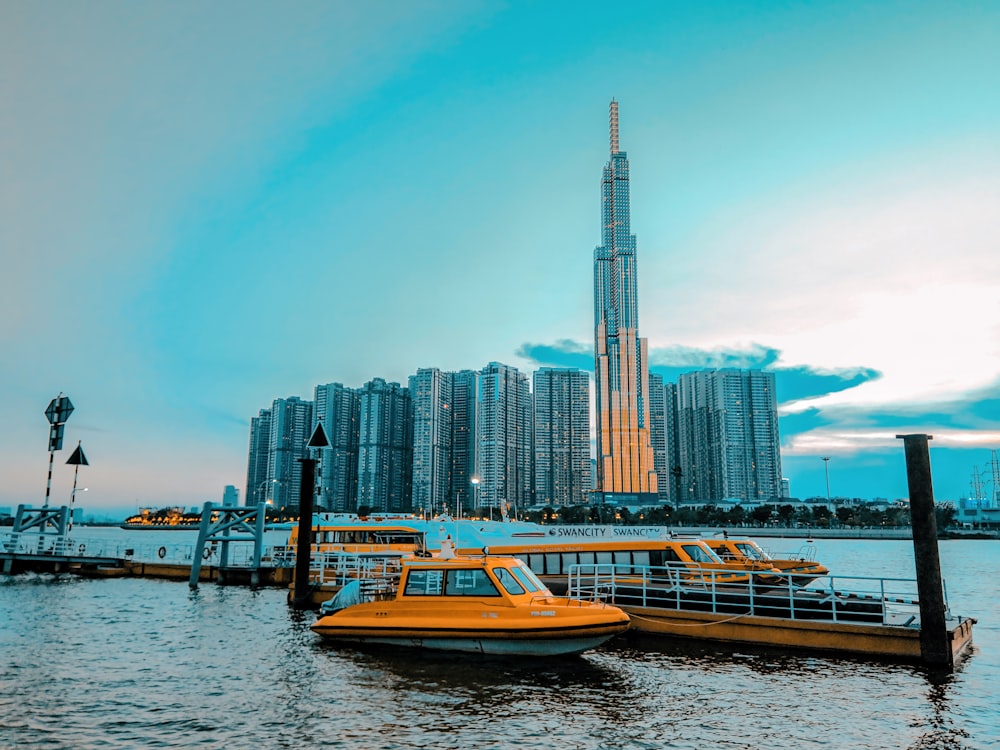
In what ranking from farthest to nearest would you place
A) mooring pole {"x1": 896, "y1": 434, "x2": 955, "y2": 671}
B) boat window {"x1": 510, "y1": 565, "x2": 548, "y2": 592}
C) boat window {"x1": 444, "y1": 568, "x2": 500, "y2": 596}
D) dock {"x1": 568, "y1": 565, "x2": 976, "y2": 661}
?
boat window {"x1": 510, "y1": 565, "x2": 548, "y2": 592}
boat window {"x1": 444, "y1": 568, "x2": 500, "y2": 596}
dock {"x1": 568, "y1": 565, "x2": 976, "y2": 661}
mooring pole {"x1": 896, "y1": 434, "x2": 955, "y2": 671}

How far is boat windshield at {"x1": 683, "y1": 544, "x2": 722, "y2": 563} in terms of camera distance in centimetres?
2788

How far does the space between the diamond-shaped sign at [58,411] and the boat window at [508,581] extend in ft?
131

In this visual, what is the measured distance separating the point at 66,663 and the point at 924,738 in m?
22.0

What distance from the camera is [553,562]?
30.8 metres

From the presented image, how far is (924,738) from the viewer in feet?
45.5

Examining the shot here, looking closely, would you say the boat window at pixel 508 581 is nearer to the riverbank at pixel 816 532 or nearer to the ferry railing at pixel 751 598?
the ferry railing at pixel 751 598

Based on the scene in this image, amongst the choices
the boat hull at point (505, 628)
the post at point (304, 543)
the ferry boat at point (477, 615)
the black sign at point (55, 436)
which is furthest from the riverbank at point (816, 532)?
the boat hull at point (505, 628)

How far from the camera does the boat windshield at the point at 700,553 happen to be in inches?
1097

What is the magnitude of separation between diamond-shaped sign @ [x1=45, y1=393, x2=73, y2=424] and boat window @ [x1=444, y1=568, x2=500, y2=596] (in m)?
38.5

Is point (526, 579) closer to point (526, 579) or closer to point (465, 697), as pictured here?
point (526, 579)

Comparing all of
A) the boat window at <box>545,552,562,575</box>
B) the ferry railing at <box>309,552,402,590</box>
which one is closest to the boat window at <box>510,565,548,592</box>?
the ferry railing at <box>309,552,402,590</box>

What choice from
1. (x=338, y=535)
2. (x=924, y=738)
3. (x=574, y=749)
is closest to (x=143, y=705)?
(x=574, y=749)

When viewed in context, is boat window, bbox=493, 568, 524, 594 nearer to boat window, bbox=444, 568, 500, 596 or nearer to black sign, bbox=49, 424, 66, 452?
boat window, bbox=444, 568, 500, 596

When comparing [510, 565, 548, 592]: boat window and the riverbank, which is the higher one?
[510, 565, 548, 592]: boat window
